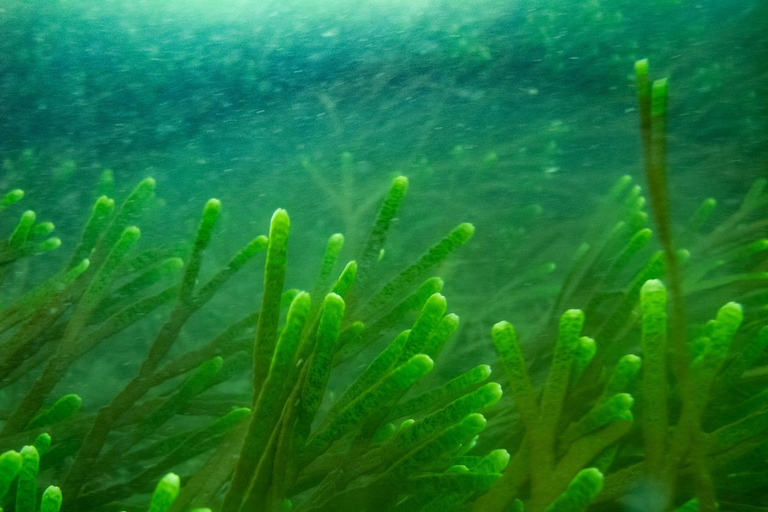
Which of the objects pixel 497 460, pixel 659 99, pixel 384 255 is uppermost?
pixel 659 99

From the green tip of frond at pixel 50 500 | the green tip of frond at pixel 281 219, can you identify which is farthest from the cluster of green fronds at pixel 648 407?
the green tip of frond at pixel 50 500

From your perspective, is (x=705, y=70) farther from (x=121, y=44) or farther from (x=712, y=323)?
(x=121, y=44)

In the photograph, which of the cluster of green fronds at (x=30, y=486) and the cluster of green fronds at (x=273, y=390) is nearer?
the cluster of green fronds at (x=30, y=486)

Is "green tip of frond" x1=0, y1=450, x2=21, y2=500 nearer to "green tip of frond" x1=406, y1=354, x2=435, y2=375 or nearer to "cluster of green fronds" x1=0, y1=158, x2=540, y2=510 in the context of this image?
"cluster of green fronds" x1=0, y1=158, x2=540, y2=510

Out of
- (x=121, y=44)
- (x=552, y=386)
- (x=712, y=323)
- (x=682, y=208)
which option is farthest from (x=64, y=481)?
(x=121, y=44)

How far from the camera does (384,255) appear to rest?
1510 mm

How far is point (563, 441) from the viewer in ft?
2.13

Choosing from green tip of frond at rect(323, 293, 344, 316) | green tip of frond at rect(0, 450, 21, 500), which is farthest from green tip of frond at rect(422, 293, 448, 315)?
green tip of frond at rect(0, 450, 21, 500)

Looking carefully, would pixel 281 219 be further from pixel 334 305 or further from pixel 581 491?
pixel 581 491

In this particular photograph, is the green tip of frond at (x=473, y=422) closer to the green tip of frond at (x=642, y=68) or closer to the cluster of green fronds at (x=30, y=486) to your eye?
the cluster of green fronds at (x=30, y=486)

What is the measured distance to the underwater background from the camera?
0.59m

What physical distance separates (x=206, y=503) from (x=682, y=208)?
2.38m

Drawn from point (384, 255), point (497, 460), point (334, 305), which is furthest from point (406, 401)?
point (384, 255)

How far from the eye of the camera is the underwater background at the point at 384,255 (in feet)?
1.94
